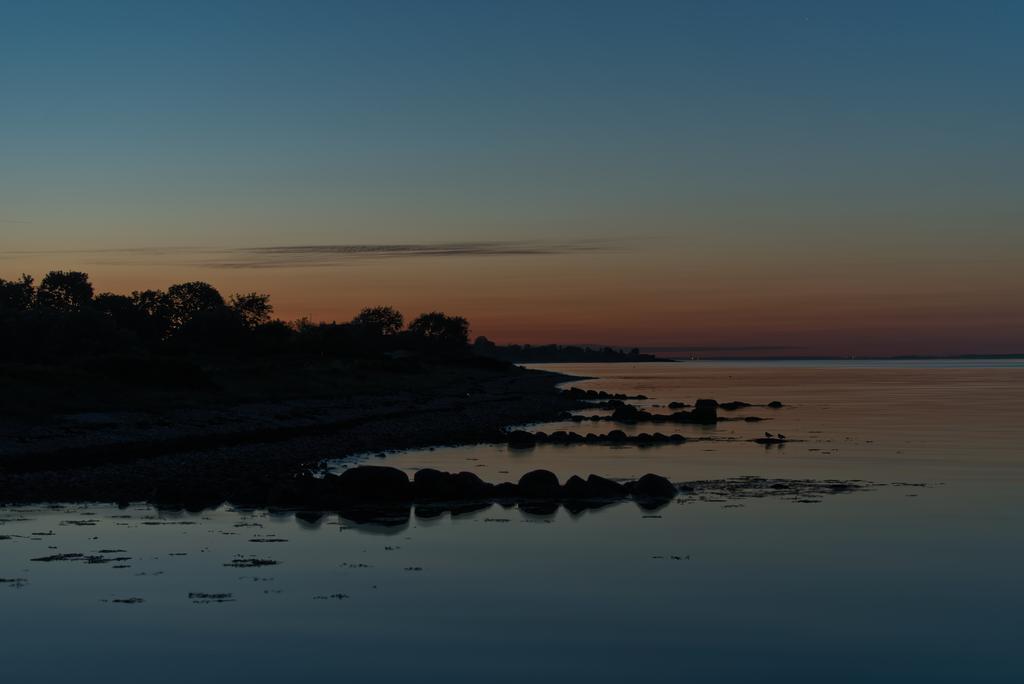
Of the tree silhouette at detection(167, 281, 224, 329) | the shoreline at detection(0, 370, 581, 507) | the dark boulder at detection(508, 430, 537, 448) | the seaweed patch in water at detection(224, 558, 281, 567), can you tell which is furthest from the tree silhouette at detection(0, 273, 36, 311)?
the seaweed patch in water at detection(224, 558, 281, 567)

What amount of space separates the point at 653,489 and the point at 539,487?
11.0 ft

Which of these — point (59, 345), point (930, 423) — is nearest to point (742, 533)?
point (930, 423)

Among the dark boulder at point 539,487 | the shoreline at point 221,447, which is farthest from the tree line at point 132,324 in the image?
the dark boulder at point 539,487

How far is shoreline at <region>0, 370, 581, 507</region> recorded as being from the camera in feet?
89.1

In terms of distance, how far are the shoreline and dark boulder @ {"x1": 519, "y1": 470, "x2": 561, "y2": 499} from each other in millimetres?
6882

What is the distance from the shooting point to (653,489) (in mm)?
28844

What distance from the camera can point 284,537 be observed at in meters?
Answer: 21.9

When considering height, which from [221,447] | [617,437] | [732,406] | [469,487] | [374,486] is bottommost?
[732,406]

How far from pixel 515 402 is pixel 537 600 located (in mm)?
65862

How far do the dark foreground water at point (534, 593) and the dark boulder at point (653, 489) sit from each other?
1.33 m

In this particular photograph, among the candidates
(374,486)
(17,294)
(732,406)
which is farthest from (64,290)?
(374,486)

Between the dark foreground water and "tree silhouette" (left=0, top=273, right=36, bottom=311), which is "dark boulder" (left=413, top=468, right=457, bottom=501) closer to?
the dark foreground water

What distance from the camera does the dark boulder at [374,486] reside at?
26984mm

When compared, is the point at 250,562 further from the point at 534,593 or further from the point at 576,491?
the point at 576,491
